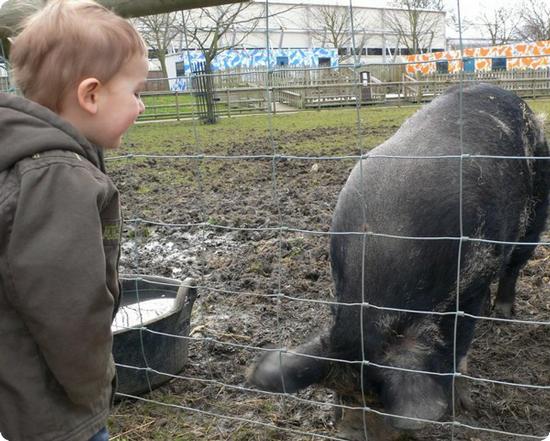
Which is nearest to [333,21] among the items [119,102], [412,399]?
[412,399]

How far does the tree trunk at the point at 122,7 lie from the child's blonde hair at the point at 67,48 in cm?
122

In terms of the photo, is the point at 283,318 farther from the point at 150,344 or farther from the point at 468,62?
the point at 468,62

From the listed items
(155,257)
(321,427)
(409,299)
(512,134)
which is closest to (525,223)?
(512,134)

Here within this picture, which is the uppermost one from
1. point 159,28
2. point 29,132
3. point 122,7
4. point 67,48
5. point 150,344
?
point 159,28

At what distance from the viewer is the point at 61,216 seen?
1.38m

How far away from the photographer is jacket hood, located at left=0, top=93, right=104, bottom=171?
1396mm

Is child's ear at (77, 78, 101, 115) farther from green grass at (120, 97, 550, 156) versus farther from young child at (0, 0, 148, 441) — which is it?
green grass at (120, 97, 550, 156)

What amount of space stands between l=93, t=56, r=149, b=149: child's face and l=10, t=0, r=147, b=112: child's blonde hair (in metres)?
0.03

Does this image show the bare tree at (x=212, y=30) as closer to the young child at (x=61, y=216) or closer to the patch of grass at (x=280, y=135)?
the patch of grass at (x=280, y=135)

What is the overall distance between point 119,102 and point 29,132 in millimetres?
258

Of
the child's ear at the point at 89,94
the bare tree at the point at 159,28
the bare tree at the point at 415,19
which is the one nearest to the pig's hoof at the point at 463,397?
the child's ear at the point at 89,94

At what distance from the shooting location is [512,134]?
3.71 metres

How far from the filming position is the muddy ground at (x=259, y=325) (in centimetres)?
300

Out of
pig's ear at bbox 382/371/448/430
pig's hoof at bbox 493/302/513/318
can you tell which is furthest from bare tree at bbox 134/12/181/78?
pig's ear at bbox 382/371/448/430
